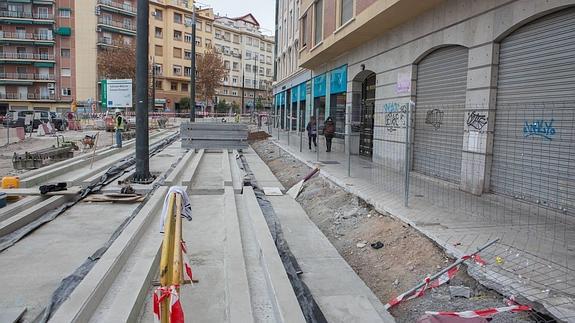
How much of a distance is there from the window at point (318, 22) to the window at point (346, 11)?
3.47 m

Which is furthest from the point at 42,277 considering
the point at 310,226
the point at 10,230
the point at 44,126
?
the point at 44,126

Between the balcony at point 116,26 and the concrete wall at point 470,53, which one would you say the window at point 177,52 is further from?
the concrete wall at point 470,53

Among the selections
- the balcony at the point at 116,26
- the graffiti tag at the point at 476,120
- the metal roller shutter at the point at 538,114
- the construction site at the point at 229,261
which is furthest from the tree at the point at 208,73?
the metal roller shutter at the point at 538,114

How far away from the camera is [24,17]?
229 feet

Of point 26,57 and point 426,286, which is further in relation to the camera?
point 26,57

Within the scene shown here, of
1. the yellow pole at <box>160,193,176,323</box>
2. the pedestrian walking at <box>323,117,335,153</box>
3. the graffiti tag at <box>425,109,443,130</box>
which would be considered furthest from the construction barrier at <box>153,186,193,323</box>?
the pedestrian walking at <box>323,117,335,153</box>

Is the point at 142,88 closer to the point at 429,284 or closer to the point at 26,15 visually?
the point at 429,284

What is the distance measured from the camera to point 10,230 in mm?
6867

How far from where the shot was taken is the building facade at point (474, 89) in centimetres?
695

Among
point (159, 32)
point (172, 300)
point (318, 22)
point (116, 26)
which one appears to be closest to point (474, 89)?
point (172, 300)

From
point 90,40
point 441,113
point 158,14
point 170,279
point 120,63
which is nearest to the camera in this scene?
point 170,279

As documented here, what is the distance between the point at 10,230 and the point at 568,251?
299 inches

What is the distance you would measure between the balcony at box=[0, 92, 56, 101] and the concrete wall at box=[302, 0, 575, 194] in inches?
2761

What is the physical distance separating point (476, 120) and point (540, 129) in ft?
5.22
